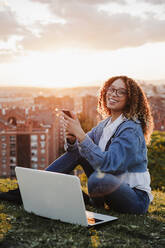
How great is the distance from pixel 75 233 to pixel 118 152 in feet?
2.45

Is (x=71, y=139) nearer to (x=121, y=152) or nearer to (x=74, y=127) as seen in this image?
(x=74, y=127)

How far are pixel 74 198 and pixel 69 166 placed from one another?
2.68ft

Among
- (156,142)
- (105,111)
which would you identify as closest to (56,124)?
(156,142)

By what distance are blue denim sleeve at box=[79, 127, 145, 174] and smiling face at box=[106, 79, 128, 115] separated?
0.33m

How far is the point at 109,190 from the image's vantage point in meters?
2.97

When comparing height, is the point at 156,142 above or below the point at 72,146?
below

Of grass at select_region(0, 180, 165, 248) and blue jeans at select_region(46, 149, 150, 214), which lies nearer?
grass at select_region(0, 180, 165, 248)

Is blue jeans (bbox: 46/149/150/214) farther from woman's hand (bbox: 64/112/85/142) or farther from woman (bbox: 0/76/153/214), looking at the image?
woman's hand (bbox: 64/112/85/142)

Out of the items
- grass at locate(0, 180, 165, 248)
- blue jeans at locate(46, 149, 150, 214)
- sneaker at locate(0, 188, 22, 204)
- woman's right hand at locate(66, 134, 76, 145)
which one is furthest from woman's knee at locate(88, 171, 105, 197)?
sneaker at locate(0, 188, 22, 204)

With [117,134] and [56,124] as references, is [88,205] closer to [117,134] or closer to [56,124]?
[117,134]

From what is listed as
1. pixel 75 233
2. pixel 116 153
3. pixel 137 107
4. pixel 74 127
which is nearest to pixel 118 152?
pixel 116 153

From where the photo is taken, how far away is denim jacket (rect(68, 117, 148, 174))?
9.41 feet

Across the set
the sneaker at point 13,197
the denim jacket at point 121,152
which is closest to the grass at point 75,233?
the sneaker at point 13,197

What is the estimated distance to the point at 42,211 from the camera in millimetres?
2967
